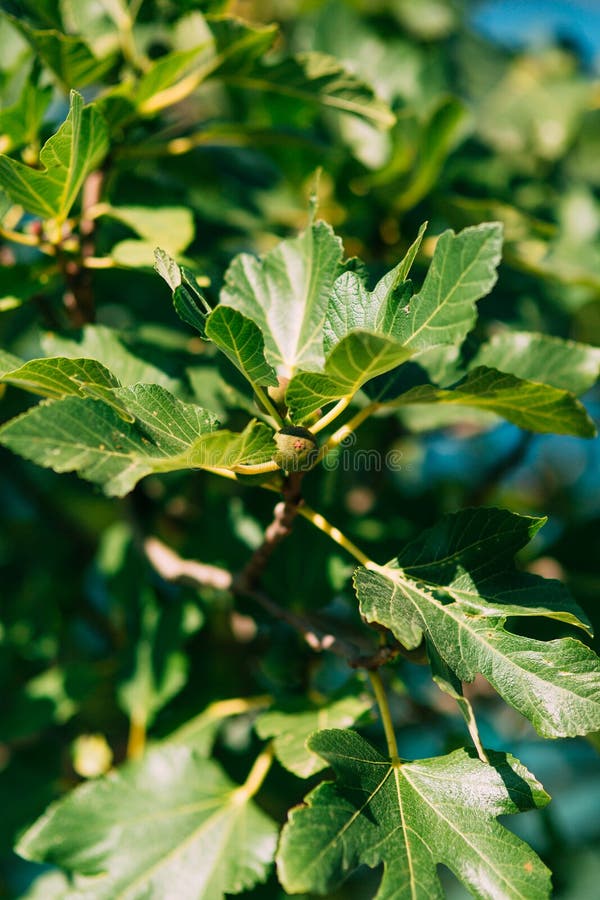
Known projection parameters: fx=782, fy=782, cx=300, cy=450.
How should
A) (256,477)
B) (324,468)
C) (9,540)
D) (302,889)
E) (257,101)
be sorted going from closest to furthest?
(302,889)
(256,477)
(324,468)
(257,101)
(9,540)

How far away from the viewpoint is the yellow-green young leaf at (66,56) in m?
0.83

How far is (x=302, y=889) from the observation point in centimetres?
60

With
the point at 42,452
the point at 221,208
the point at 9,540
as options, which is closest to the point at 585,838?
the point at 9,540

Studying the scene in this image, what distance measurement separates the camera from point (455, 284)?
0.67 meters

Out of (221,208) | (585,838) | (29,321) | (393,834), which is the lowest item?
(585,838)

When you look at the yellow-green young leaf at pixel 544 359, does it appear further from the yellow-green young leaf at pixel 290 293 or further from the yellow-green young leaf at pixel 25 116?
the yellow-green young leaf at pixel 25 116

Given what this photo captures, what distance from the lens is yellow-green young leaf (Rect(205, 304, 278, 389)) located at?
640 mm

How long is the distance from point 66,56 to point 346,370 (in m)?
0.52

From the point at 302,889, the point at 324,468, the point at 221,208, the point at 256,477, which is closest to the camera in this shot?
the point at 302,889

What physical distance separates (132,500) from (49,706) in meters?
0.32

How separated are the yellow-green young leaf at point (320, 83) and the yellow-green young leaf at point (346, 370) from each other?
0.44 m

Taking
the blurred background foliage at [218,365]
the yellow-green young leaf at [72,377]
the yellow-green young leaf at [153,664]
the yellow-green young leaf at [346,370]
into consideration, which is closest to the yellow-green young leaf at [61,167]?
the blurred background foliage at [218,365]

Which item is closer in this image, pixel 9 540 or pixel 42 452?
pixel 42 452

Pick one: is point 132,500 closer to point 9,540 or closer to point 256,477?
point 256,477
